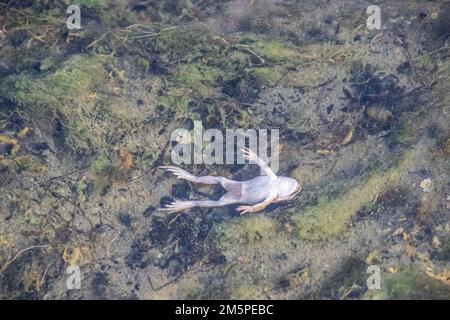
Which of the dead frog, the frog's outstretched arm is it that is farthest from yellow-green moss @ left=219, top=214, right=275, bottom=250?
→ the frog's outstretched arm

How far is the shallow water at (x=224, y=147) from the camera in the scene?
5.06 meters

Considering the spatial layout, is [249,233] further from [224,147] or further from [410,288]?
[410,288]

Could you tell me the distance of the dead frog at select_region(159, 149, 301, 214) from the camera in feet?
18.0

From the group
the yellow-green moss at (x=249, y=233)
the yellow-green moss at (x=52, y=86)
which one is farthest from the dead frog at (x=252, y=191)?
the yellow-green moss at (x=52, y=86)

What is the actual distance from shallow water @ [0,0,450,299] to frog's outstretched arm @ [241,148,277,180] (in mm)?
252

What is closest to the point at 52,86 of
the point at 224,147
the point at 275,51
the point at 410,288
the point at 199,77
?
the point at 199,77

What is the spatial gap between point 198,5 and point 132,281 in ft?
16.5

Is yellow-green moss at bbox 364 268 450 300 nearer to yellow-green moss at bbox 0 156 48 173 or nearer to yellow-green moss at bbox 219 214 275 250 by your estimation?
yellow-green moss at bbox 219 214 275 250

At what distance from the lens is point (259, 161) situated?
5738mm

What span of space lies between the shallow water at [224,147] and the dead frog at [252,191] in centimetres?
15

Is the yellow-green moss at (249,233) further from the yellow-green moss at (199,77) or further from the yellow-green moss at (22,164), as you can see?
the yellow-green moss at (22,164)

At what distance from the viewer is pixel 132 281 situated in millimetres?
5188
